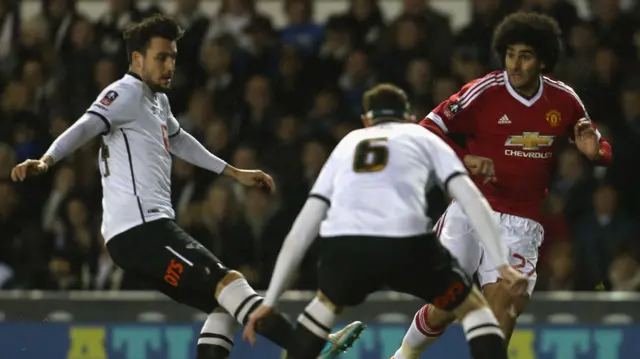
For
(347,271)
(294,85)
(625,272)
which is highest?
(347,271)

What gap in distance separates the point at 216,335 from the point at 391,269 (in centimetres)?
150

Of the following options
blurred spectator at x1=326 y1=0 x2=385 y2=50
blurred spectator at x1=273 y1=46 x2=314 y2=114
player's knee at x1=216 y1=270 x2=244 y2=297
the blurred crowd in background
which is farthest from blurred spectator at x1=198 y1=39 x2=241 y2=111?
player's knee at x1=216 y1=270 x2=244 y2=297

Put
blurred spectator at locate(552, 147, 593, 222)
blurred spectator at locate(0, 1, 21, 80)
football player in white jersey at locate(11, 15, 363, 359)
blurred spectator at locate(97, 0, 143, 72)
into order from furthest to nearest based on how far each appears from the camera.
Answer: blurred spectator at locate(0, 1, 21, 80) → blurred spectator at locate(97, 0, 143, 72) → blurred spectator at locate(552, 147, 593, 222) → football player in white jersey at locate(11, 15, 363, 359)

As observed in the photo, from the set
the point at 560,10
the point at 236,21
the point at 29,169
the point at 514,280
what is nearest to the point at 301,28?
the point at 236,21

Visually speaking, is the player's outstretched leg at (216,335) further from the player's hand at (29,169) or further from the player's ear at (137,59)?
the player's ear at (137,59)

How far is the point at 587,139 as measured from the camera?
295 inches

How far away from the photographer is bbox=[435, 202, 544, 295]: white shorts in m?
7.64

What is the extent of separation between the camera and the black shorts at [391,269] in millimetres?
6180

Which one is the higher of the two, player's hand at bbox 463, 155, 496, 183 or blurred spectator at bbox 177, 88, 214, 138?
player's hand at bbox 463, 155, 496, 183

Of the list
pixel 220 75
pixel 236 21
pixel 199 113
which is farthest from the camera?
pixel 236 21

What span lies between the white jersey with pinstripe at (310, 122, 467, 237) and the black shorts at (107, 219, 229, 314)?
36.0 inches

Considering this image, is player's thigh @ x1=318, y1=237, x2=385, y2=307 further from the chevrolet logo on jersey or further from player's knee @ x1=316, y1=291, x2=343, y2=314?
the chevrolet logo on jersey

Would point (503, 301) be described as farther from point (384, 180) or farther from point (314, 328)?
point (384, 180)

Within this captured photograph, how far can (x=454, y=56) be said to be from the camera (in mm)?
12203
